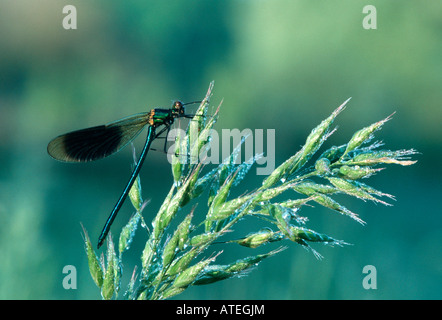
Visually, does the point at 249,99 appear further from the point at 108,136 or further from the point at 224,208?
the point at 224,208

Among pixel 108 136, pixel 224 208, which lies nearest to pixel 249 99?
pixel 108 136

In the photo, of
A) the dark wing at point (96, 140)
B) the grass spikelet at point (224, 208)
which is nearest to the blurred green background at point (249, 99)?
the dark wing at point (96, 140)

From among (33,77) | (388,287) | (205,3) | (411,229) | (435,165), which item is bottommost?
(388,287)

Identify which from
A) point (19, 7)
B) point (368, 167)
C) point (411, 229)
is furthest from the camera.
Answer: point (19, 7)

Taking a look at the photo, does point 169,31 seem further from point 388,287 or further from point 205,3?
point 388,287

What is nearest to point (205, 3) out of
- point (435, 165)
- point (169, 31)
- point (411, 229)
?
point (169, 31)

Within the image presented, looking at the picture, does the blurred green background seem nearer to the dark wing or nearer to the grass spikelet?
the dark wing

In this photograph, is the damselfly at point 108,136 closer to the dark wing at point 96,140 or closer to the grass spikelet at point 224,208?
the dark wing at point 96,140
